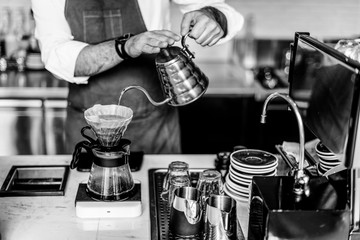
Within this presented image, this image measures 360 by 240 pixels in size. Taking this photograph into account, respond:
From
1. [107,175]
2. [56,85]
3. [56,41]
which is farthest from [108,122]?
[56,85]

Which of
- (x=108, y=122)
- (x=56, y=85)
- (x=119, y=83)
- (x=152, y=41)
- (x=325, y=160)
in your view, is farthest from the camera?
(x=56, y=85)

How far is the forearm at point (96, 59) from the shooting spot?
2332 millimetres

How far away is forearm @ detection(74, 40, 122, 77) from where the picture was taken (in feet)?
7.65

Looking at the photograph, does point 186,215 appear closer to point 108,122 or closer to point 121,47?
point 108,122

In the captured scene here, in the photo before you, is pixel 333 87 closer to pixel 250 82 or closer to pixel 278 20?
pixel 250 82

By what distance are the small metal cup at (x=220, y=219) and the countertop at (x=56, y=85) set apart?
1910 millimetres

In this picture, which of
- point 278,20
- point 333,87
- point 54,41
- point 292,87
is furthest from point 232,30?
point 278,20

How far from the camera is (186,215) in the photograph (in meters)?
1.67

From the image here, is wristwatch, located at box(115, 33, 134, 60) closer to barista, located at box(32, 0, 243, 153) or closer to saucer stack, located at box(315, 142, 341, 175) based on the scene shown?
barista, located at box(32, 0, 243, 153)

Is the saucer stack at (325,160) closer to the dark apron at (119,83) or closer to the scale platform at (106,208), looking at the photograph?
the scale platform at (106,208)

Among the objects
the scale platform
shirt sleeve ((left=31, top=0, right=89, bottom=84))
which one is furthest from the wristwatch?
the scale platform

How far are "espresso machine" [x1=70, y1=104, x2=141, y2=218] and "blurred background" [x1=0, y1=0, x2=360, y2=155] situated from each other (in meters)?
1.69

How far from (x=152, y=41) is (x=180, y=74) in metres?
0.19

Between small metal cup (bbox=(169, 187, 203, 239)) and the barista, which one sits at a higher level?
the barista
